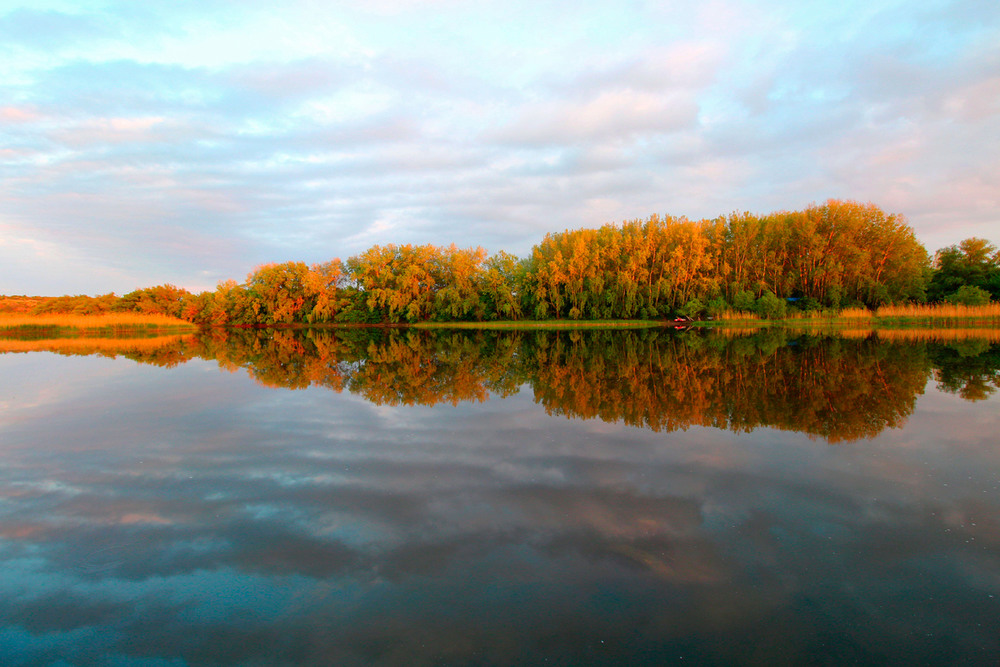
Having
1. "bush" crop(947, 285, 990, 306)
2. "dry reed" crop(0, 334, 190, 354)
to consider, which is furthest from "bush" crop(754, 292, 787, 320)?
"dry reed" crop(0, 334, 190, 354)

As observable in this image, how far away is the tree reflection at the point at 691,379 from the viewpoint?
29.2ft

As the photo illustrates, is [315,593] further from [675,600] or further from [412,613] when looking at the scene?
[675,600]

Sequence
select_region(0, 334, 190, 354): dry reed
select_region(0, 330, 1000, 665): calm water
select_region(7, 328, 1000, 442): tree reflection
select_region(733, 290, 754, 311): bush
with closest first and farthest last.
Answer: select_region(0, 330, 1000, 665): calm water, select_region(7, 328, 1000, 442): tree reflection, select_region(0, 334, 190, 354): dry reed, select_region(733, 290, 754, 311): bush

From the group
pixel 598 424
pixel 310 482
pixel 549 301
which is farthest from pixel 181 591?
pixel 549 301

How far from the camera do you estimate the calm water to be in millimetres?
3188

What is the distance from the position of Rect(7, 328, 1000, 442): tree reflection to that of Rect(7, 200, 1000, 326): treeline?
31.1m

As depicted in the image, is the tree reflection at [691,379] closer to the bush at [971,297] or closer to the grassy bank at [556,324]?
the grassy bank at [556,324]

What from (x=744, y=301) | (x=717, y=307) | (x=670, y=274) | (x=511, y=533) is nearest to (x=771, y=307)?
(x=744, y=301)

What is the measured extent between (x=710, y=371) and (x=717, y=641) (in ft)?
39.2

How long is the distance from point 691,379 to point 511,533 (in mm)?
9581

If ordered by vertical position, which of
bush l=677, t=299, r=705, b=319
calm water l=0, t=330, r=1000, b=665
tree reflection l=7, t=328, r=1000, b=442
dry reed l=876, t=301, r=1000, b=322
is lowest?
calm water l=0, t=330, r=1000, b=665

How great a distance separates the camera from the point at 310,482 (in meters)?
6.07

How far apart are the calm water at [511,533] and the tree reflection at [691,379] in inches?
7.4

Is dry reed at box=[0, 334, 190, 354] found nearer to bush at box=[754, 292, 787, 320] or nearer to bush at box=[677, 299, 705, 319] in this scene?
bush at box=[677, 299, 705, 319]
